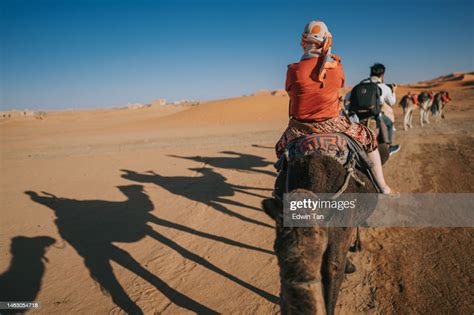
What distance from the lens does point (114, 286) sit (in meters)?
3.78

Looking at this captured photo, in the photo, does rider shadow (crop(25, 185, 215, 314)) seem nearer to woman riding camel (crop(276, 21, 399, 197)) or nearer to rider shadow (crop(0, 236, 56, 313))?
rider shadow (crop(0, 236, 56, 313))

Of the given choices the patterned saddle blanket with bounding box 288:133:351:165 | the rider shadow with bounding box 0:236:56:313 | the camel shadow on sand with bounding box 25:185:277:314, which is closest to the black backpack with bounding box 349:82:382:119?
the patterned saddle blanket with bounding box 288:133:351:165

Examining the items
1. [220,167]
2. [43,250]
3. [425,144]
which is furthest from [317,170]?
[425,144]

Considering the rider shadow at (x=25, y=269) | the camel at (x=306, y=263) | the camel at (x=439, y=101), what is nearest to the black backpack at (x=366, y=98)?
the camel at (x=306, y=263)

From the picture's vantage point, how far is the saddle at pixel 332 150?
8.14 ft

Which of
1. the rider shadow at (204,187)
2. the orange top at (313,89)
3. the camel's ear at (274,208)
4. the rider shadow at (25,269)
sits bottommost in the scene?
the rider shadow at (25,269)

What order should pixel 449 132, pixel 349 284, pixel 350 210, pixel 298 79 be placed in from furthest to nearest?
pixel 449 132 → pixel 349 284 → pixel 298 79 → pixel 350 210

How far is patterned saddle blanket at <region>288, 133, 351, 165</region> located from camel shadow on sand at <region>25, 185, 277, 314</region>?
205 centimetres

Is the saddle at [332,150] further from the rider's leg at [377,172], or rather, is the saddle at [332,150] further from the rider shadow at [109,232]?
the rider shadow at [109,232]

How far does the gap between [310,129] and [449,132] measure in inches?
570

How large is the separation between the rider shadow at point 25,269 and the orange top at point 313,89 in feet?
14.4

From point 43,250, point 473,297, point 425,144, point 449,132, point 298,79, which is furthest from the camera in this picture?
point 449,132

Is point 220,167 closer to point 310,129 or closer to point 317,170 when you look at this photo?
point 310,129

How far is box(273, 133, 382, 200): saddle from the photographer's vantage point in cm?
248
